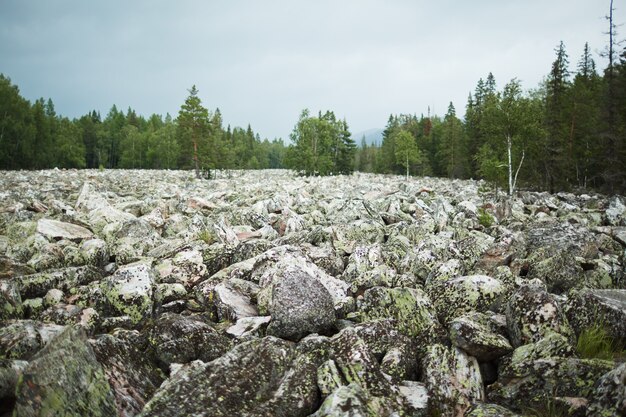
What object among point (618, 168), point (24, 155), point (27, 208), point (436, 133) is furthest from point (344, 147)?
point (27, 208)

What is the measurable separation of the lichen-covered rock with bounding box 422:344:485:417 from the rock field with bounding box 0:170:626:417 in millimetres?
18

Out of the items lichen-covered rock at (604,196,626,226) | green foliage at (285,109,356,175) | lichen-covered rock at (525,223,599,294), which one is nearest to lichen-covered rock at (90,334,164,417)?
lichen-covered rock at (525,223,599,294)

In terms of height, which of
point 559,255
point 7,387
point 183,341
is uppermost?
point 559,255

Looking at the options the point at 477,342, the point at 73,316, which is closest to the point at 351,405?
the point at 477,342

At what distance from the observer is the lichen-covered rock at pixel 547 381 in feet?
12.8

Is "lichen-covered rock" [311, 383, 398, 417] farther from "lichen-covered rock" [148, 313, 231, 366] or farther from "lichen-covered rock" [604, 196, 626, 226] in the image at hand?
"lichen-covered rock" [604, 196, 626, 226]

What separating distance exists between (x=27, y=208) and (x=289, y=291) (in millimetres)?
15525

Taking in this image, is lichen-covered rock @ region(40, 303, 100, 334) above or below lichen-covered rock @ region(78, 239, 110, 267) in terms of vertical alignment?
below

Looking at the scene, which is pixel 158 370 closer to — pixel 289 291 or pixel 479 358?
pixel 289 291

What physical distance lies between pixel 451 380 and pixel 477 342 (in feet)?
2.07

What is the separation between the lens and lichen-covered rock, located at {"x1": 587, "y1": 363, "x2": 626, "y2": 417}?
3.24m

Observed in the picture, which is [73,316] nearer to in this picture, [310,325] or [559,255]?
[310,325]

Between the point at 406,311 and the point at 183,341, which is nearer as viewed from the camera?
the point at 183,341

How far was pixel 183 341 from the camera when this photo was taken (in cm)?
504
